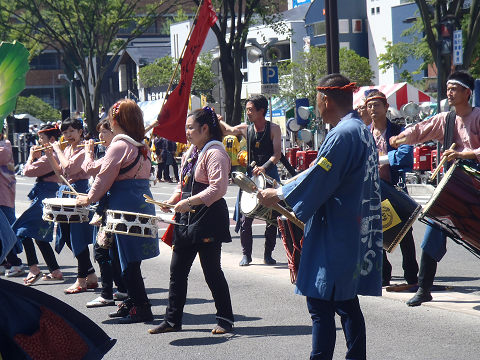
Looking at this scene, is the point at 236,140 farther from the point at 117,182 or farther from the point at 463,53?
the point at 117,182

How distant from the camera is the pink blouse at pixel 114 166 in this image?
275 inches

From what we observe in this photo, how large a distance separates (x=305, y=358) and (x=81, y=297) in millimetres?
3319

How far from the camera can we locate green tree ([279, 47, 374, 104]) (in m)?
46.0

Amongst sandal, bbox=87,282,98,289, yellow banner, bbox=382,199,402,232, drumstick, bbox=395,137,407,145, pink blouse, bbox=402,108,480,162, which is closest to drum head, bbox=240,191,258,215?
yellow banner, bbox=382,199,402,232

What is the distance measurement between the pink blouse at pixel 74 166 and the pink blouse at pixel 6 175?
1175mm

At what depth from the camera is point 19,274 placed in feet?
33.9

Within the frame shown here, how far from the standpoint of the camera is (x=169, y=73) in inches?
2406

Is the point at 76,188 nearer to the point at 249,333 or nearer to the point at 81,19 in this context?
the point at 249,333

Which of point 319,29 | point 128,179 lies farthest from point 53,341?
point 319,29

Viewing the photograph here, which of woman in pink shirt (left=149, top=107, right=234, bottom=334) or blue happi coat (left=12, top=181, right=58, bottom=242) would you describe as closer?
woman in pink shirt (left=149, top=107, right=234, bottom=334)

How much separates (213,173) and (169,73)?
55.2 meters

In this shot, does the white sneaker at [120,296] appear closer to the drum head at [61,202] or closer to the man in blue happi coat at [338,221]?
the drum head at [61,202]

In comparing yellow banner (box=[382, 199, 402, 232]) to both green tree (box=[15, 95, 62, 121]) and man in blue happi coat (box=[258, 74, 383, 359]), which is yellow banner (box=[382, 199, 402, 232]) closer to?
man in blue happi coat (box=[258, 74, 383, 359])

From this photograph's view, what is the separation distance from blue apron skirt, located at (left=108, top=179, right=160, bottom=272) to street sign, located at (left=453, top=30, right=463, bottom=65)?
15.0m
